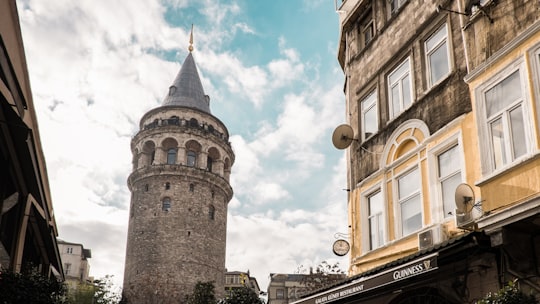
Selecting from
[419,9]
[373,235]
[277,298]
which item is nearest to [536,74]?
[419,9]

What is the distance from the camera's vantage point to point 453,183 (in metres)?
10.6

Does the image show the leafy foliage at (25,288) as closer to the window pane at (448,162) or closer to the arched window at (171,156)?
the window pane at (448,162)

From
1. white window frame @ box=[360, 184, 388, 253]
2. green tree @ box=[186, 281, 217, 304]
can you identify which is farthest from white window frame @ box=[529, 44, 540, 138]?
green tree @ box=[186, 281, 217, 304]

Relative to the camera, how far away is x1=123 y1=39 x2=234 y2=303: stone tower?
51.5 meters

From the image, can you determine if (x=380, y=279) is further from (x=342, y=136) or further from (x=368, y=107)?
(x=368, y=107)

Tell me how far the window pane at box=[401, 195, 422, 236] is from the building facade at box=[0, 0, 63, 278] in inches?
295

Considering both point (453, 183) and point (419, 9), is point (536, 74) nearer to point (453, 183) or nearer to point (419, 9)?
point (453, 183)

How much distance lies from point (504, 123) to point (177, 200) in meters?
46.6

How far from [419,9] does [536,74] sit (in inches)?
187

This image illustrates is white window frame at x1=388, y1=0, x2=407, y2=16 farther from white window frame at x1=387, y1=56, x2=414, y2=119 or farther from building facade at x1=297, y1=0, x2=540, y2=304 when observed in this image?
white window frame at x1=387, y1=56, x2=414, y2=119

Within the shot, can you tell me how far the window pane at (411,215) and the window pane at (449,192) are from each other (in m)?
0.83

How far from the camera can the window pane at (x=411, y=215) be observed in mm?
11633

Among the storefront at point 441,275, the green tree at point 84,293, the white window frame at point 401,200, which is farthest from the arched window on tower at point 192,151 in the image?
the storefront at point 441,275

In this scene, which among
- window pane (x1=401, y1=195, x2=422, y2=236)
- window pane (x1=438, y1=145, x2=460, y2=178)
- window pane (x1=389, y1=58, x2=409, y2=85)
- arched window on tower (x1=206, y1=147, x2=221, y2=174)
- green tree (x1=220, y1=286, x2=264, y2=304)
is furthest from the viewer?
arched window on tower (x1=206, y1=147, x2=221, y2=174)
